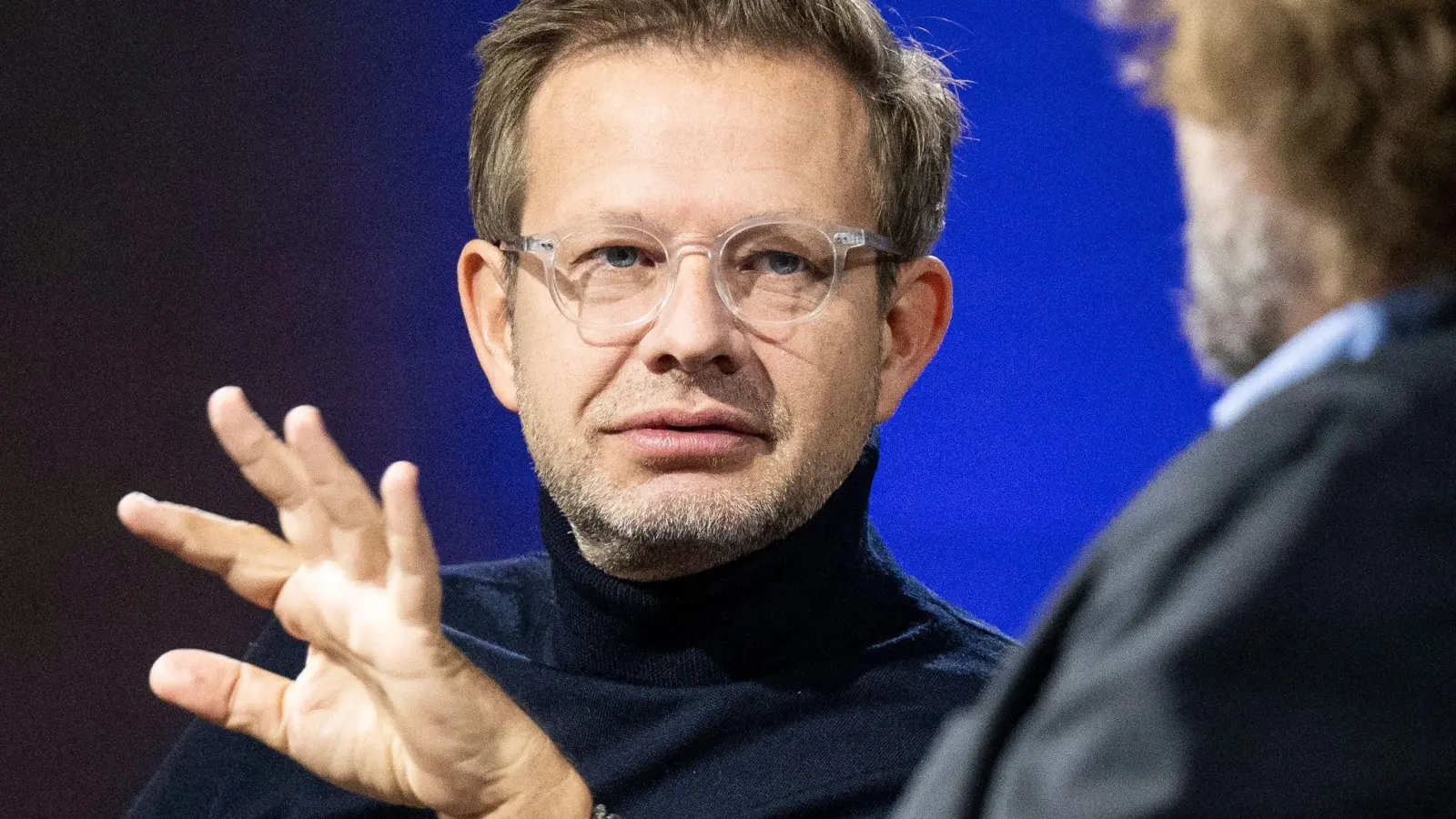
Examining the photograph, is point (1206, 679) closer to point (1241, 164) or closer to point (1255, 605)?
point (1255, 605)

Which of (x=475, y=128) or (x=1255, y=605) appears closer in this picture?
(x=1255, y=605)

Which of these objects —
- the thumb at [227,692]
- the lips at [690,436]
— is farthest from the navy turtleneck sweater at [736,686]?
the thumb at [227,692]

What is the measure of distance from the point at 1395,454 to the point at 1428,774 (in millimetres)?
126

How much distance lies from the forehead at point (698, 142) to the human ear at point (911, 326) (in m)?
0.11

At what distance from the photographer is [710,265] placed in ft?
5.16

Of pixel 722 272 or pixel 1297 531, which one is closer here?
pixel 1297 531

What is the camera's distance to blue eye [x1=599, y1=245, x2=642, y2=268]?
5.28 ft

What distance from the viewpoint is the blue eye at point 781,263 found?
161cm

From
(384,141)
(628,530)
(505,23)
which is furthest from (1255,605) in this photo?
(384,141)

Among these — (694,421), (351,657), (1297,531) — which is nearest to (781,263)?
(694,421)

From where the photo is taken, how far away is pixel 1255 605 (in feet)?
2.08

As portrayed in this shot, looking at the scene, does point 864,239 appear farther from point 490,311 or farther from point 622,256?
point 490,311

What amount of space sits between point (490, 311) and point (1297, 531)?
1.30 metres

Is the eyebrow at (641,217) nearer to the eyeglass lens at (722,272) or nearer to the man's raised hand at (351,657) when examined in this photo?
the eyeglass lens at (722,272)
